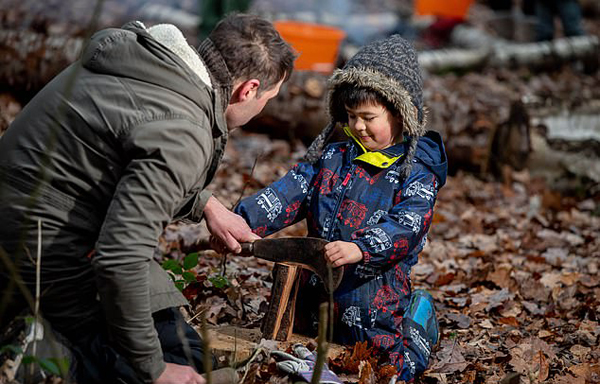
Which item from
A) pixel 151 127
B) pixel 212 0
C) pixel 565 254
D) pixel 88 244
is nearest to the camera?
pixel 151 127

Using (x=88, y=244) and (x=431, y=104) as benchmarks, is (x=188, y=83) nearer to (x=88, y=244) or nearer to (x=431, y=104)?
(x=88, y=244)

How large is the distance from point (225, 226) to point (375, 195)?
2.68 feet

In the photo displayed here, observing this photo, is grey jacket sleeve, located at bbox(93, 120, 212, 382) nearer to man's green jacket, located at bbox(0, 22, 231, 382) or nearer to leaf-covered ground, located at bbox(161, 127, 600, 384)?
man's green jacket, located at bbox(0, 22, 231, 382)

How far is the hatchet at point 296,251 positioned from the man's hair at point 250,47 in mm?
805

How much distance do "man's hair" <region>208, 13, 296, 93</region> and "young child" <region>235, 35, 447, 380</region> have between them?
0.74 meters

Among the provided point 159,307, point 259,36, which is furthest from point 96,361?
point 259,36

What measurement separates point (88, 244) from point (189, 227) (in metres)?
2.68

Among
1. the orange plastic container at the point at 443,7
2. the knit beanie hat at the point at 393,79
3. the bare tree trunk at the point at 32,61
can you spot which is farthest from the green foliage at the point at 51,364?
the orange plastic container at the point at 443,7

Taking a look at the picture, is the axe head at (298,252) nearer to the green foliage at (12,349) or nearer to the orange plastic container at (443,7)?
the green foliage at (12,349)

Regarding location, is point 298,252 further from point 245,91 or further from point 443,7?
point 443,7

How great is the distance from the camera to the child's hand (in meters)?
3.21

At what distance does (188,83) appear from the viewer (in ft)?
8.48

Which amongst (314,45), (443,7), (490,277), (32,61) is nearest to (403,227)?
(490,277)

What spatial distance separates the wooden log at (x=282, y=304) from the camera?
340 cm
